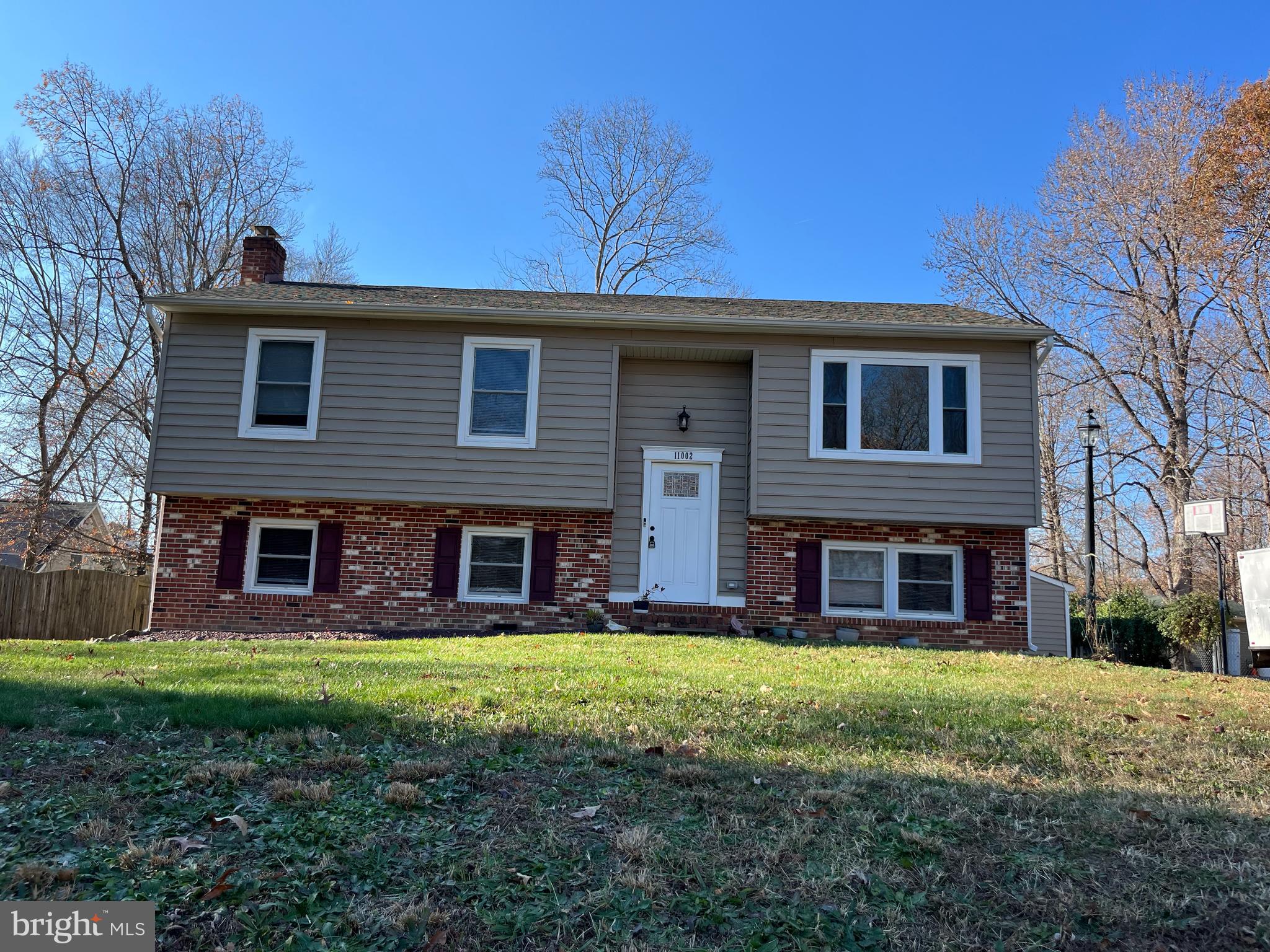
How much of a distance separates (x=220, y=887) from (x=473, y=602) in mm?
9545

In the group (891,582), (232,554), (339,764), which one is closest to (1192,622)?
(891,582)

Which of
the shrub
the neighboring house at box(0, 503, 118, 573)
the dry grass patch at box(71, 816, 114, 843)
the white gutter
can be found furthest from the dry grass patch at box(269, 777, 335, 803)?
the neighboring house at box(0, 503, 118, 573)

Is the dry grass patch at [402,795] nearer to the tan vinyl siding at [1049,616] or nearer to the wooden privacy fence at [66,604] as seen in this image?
the wooden privacy fence at [66,604]

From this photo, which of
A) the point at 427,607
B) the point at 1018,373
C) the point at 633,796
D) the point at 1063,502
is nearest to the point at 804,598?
the point at 1018,373

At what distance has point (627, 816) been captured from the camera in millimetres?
3355

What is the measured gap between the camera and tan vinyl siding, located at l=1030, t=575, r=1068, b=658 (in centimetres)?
1683

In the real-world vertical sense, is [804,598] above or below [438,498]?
below

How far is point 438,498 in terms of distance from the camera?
11.9 meters

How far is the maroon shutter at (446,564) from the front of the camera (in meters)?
12.1

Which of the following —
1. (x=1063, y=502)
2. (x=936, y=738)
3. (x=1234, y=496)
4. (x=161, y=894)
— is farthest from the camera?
(x=1063, y=502)

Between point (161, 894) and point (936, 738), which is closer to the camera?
point (161, 894)

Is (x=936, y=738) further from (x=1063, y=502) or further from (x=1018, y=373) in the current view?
(x=1063, y=502)

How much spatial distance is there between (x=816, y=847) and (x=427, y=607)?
31.8 ft

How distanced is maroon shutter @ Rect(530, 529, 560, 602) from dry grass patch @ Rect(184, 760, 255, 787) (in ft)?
27.6
